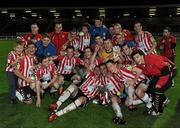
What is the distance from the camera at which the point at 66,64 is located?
31.7ft

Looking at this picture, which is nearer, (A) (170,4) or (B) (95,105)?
(B) (95,105)

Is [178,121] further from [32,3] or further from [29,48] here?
[32,3]

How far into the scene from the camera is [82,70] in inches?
386

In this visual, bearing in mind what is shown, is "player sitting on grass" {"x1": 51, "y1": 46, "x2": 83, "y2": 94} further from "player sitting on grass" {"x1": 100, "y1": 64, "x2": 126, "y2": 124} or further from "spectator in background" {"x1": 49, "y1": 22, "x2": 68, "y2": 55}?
"player sitting on grass" {"x1": 100, "y1": 64, "x2": 126, "y2": 124}

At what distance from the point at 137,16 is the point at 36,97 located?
35548mm

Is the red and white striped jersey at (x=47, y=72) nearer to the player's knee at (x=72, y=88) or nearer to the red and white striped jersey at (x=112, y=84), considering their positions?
the player's knee at (x=72, y=88)

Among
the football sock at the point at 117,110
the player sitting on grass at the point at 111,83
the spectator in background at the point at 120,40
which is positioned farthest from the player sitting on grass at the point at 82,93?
the spectator in background at the point at 120,40

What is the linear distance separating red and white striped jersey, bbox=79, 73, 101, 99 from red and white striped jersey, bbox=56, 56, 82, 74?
1395 mm

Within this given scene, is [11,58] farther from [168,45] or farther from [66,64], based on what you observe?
[168,45]

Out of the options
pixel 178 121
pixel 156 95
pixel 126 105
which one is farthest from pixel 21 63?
pixel 178 121

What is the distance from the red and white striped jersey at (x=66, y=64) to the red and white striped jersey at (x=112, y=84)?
159 centimetres

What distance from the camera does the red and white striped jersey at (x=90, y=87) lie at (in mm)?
8242

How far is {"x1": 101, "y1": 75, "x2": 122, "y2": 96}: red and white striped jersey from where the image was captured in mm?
8109

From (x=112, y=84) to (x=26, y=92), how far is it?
2.21 meters
